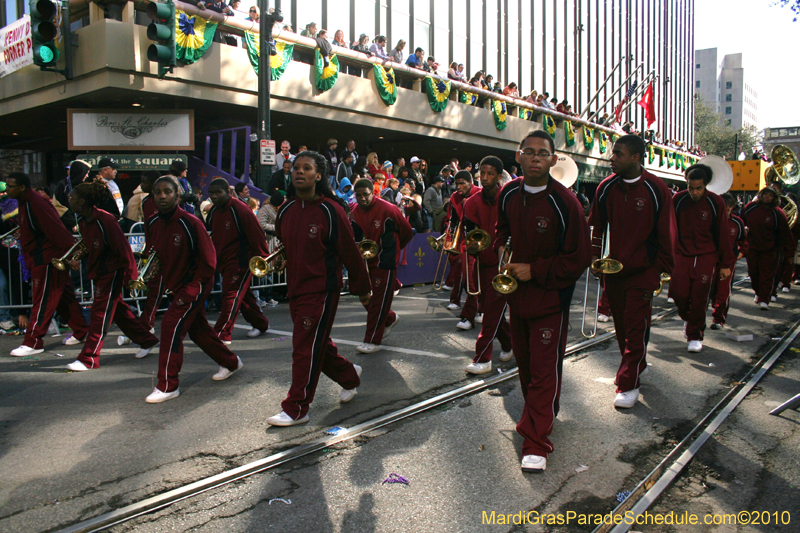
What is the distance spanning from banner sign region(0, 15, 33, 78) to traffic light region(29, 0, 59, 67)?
4.27 metres

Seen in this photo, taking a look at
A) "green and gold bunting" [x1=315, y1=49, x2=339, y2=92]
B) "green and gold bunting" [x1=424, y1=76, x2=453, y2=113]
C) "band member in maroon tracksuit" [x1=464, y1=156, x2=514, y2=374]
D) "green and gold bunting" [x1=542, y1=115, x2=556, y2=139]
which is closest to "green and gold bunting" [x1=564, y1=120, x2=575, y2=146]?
"green and gold bunting" [x1=542, y1=115, x2=556, y2=139]

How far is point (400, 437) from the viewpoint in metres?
4.36

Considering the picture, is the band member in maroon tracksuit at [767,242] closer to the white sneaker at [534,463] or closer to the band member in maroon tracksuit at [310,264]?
the white sneaker at [534,463]

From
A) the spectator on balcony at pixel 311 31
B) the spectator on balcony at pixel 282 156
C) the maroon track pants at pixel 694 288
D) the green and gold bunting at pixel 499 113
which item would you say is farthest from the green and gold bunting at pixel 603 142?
the maroon track pants at pixel 694 288

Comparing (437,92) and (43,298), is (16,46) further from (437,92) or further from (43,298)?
(437,92)

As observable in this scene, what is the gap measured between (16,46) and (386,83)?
901 cm

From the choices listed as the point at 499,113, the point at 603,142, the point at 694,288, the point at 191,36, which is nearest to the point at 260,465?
the point at 694,288

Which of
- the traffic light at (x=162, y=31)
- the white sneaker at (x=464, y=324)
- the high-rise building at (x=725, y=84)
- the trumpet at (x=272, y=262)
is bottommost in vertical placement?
the white sneaker at (x=464, y=324)

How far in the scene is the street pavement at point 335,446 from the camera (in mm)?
3357

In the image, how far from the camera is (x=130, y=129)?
47.7ft

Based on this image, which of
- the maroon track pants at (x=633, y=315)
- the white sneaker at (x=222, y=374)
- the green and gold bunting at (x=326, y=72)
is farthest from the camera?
the green and gold bunting at (x=326, y=72)

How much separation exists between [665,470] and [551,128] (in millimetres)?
24253

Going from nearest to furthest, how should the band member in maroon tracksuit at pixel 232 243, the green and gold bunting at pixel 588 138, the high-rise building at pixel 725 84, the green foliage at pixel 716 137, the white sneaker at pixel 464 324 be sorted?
1. the band member in maroon tracksuit at pixel 232 243
2. the white sneaker at pixel 464 324
3. the green and gold bunting at pixel 588 138
4. the green foliage at pixel 716 137
5. the high-rise building at pixel 725 84

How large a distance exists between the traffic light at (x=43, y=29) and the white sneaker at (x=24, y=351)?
5.50m
